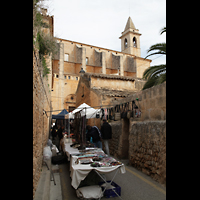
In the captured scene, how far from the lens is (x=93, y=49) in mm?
41000

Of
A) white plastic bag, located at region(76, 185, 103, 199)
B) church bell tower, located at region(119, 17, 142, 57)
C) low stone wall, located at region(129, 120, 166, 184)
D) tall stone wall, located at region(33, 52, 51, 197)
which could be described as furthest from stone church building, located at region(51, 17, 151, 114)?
white plastic bag, located at region(76, 185, 103, 199)

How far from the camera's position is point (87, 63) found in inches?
1587

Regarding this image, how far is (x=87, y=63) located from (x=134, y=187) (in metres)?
36.7

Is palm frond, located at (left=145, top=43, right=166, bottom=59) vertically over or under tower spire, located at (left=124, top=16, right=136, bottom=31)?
under

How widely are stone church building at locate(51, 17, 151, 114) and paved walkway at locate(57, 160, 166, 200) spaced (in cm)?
1407

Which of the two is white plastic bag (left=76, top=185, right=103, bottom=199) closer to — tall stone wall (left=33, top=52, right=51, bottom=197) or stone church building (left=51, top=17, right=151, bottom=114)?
tall stone wall (left=33, top=52, right=51, bottom=197)

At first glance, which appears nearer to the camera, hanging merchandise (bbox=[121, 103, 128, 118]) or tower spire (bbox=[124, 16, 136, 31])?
hanging merchandise (bbox=[121, 103, 128, 118])

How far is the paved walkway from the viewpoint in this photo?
466 centimetres

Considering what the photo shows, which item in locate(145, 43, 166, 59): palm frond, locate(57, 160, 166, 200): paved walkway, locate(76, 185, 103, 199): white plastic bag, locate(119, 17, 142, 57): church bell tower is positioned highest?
locate(119, 17, 142, 57): church bell tower
